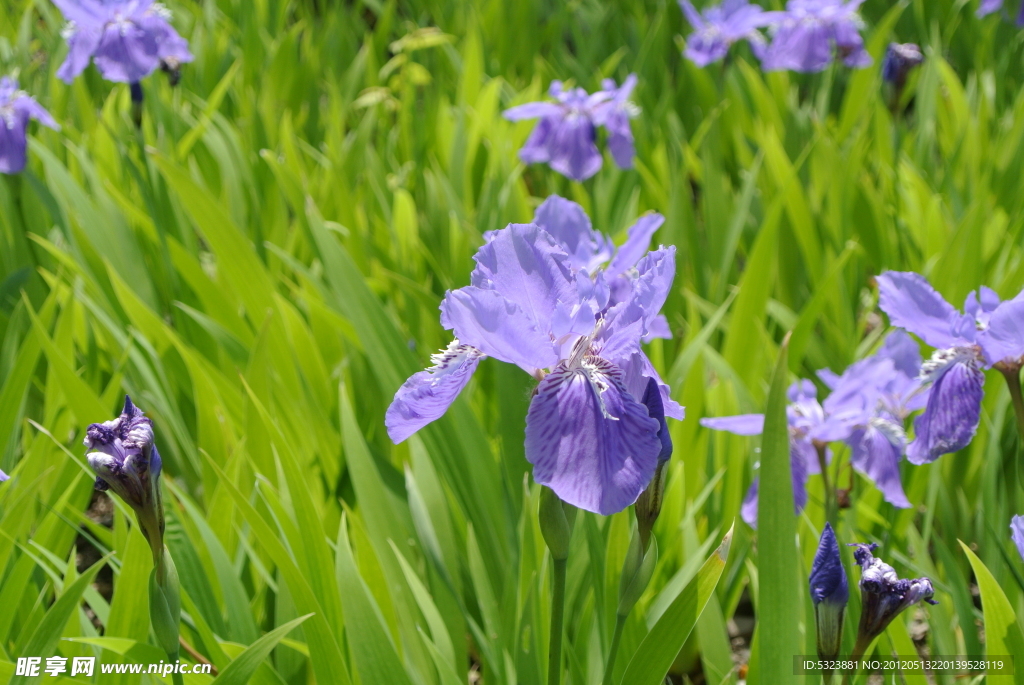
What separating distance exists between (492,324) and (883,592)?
1.47 feet

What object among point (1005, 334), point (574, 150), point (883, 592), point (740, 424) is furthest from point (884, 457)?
point (574, 150)

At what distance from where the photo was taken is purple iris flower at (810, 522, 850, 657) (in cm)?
75

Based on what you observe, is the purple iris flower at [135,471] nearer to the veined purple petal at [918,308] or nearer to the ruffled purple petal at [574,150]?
the veined purple petal at [918,308]

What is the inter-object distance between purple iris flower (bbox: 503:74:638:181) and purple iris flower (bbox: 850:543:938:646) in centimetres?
128

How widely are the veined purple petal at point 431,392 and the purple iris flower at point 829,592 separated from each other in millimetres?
372

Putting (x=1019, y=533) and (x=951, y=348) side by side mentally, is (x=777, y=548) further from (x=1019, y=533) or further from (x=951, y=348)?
(x=951, y=348)

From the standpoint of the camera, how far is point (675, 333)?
1932 mm

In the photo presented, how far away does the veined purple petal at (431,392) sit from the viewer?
679 millimetres

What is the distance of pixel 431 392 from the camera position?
2.29 feet

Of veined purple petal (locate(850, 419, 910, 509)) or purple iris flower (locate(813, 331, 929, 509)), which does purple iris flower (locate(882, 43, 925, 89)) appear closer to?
purple iris flower (locate(813, 331, 929, 509))

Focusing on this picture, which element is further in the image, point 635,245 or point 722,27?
point 722,27

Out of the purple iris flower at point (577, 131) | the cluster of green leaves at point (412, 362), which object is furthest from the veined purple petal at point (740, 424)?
the purple iris flower at point (577, 131)

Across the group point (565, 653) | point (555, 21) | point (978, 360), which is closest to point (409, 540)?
point (565, 653)

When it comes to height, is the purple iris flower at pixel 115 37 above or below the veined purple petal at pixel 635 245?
above
